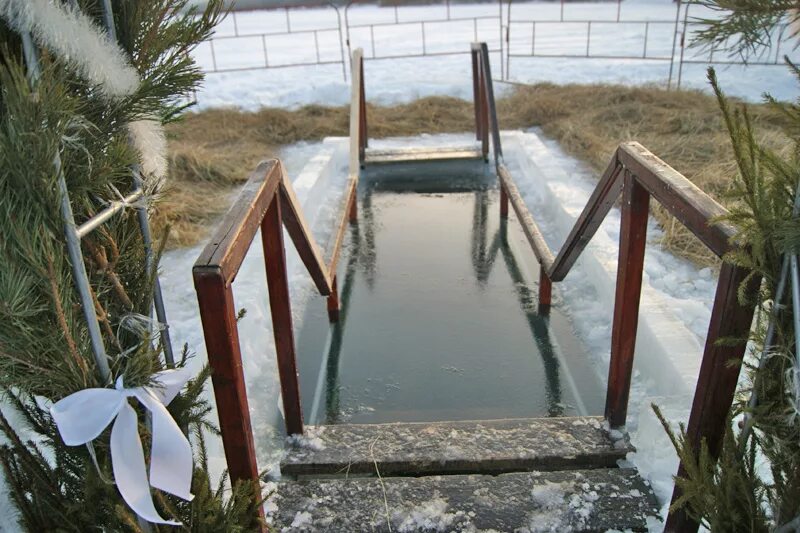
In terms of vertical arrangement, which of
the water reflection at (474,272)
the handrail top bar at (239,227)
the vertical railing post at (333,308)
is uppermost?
the handrail top bar at (239,227)

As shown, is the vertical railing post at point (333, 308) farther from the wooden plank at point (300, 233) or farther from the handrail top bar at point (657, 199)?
the handrail top bar at point (657, 199)

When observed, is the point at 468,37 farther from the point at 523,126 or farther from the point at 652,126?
the point at 652,126

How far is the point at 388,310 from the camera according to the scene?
3826 millimetres

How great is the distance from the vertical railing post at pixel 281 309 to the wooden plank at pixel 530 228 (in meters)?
1.55

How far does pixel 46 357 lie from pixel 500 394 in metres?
2.15

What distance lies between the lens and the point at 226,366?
159 centimetres

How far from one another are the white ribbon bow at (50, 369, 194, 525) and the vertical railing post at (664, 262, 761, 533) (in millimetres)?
1137

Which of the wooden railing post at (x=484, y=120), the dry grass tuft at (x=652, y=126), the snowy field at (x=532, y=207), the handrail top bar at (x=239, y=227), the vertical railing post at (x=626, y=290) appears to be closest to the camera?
the handrail top bar at (x=239, y=227)

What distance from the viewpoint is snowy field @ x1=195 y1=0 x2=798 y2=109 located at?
38.3 feet

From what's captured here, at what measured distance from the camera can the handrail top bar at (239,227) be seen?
5.07 feet

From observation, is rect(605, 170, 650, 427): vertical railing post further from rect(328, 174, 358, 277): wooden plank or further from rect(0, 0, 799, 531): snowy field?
rect(328, 174, 358, 277): wooden plank

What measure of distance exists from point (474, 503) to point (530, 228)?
2231 mm

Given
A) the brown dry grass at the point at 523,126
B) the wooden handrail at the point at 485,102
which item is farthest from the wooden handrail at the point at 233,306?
the wooden handrail at the point at 485,102

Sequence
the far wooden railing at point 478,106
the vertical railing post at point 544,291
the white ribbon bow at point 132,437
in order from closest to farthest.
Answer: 1. the white ribbon bow at point 132,437
2. the vertical railing post at point 544,291
3. the far wooden railing at point 478,106
